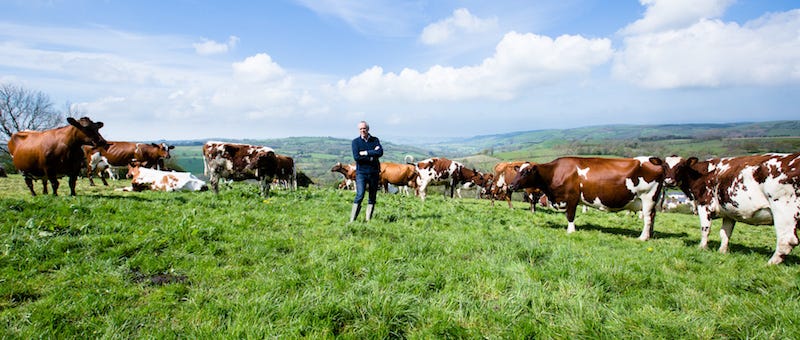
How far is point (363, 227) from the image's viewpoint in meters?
7.87

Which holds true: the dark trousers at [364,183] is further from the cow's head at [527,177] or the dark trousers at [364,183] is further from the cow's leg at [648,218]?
the cow's leg at [648,218]

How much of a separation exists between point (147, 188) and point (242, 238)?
36.7 ft

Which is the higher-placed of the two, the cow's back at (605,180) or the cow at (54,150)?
the cow at (54,150)

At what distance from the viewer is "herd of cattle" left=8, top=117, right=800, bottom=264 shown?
6.73 m

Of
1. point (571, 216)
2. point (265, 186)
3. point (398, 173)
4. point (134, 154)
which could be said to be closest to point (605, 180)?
point (571, 216)

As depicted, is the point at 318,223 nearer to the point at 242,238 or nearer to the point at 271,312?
the point at 242,238

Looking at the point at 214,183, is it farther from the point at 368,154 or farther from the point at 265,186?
the point at 368,154

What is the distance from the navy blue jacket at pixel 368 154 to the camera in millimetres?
8945

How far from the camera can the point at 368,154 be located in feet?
29.1

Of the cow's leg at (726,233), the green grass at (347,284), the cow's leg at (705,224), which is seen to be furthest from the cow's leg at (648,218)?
the green grass at (347,284)

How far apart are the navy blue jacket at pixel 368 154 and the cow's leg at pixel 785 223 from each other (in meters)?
7.67

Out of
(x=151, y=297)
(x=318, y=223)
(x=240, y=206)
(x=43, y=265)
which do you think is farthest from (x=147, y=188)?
(x=151, y=297)

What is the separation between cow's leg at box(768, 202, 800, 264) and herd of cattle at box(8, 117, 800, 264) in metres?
0.01

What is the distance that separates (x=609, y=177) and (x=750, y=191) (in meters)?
3.15
